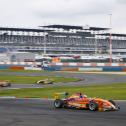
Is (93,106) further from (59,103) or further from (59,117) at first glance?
(59,117)

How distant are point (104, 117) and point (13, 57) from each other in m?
111

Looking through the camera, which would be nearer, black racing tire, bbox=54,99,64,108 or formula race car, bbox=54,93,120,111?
formula race car, bbox=54,93,120,111

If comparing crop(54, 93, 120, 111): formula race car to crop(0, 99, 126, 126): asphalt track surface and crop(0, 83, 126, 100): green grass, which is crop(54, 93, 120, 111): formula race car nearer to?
crop(0, 99, 126, 126): asphalt track surface

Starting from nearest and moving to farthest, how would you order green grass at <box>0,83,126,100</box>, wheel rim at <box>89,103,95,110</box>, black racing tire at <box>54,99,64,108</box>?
wheel rim at <box>89,103,95,110</box> < black racing tire at <box>54,99,64,108</box> < green grass at <box>0,83,126,100</box>

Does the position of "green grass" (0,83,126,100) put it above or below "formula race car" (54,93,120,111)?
below

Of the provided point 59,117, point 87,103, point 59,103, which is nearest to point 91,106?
point 87,103

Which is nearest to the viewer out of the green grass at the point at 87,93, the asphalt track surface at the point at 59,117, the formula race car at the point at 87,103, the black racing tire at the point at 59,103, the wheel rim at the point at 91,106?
the asphalt track surface at the point at 59,117

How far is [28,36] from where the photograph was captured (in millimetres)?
196750

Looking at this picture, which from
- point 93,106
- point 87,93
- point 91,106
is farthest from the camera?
point 87,93

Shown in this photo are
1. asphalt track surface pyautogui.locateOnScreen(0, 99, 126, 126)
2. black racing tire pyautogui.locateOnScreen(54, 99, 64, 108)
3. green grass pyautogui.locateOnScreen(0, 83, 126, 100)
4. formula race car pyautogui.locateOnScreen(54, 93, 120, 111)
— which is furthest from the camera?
green grass pyautogui.locateOnScreen(0, 83, 126, 100)

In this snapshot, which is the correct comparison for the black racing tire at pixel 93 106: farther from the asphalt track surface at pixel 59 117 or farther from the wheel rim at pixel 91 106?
the asphalt track surface at pixel 59 117

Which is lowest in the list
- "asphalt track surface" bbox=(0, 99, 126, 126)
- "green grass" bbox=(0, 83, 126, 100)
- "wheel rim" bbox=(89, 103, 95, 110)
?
"green grass" bbox=(0, 83, 126, 100)

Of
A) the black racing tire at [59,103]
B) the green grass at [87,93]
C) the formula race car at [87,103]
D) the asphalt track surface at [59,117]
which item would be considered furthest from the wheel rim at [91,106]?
the green grass at [87,93]

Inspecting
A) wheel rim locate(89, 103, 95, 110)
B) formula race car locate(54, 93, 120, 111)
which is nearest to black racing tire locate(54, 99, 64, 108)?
formula race car locate(54, 93, 120, 111)
